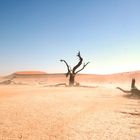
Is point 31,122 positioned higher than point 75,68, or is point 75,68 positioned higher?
point 75,68

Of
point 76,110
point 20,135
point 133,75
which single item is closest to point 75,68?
point 133,75

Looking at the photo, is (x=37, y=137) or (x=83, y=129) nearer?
(x=37, y=137)

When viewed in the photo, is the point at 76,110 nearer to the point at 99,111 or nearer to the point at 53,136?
the point at 99,111

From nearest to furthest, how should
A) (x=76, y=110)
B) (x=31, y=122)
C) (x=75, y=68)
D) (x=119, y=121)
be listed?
1. (x=31, y=122)
2. (x=119, y=121)
3. (x=76, y=110)
4. (x=75, y=68)

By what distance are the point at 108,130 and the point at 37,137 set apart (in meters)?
2.10

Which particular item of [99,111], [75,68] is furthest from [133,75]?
[99,111]

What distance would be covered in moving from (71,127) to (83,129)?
15.1 inches

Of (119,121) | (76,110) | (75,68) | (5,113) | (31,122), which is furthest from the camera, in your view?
(75,68)

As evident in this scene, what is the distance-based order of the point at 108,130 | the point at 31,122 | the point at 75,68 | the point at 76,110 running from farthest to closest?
the point at 75,68, the point at 76,110, the point at 31,122, the point at 108,130

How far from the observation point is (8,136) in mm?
7074

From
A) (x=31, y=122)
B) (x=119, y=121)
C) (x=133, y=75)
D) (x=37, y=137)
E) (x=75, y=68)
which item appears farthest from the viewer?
(x=133, y=75)

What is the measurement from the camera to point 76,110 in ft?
36.2

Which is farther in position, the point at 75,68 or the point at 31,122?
the point at 75,68

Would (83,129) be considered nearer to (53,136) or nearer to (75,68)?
(53,136)
